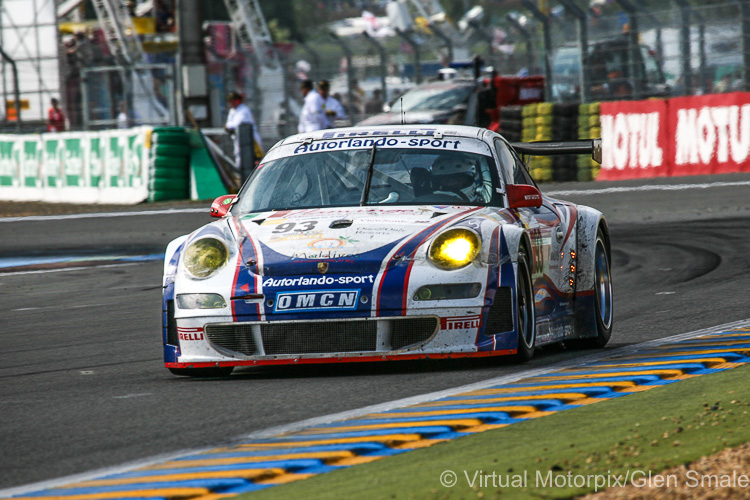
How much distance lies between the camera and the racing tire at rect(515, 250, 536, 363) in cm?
632

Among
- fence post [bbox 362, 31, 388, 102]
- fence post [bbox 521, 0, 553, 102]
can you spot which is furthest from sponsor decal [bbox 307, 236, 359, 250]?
fence post [bbox 362, 31, 388, 102]

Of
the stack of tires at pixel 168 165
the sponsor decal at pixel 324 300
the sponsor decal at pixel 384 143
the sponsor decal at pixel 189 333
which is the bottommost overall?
the stack of tires at pixel 168 165

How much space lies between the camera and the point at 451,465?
13.5 ft

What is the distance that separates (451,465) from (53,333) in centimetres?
508

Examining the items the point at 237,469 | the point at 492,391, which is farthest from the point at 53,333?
the point at 237,469

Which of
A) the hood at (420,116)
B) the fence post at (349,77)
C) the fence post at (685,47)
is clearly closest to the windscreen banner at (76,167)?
the hood at (420,116)

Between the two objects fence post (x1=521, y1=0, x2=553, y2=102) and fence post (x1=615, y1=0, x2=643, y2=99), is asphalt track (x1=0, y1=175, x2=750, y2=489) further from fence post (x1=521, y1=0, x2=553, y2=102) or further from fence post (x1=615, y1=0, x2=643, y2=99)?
fence post (x1=521, y1=0, x2=553, y2=102)

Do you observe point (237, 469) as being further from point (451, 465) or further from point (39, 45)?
point (39, 45)

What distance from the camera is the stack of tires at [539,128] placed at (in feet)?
74.6

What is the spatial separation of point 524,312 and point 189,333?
1581mm

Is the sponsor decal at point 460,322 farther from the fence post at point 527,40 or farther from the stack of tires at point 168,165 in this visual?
the fence post at point 527,40

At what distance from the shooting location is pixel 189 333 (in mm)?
6375

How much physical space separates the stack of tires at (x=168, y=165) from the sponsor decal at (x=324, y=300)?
51.1 ft

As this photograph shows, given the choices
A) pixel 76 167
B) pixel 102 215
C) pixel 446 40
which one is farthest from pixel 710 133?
pixel 76 167
